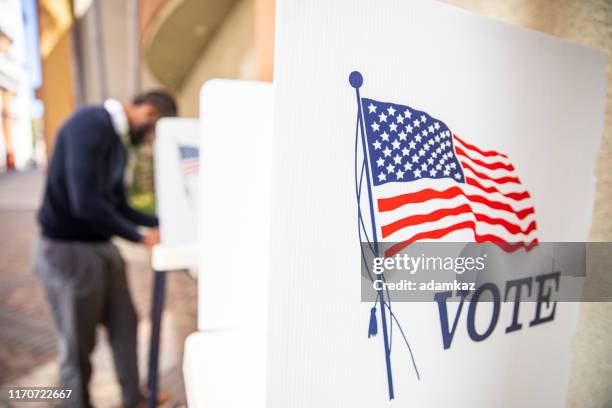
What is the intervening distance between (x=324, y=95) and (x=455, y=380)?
686 millimetres

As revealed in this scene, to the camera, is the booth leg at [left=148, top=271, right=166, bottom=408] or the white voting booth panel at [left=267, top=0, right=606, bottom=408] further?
the booth leg at [left=148, top=271, right=166, bottom=408]

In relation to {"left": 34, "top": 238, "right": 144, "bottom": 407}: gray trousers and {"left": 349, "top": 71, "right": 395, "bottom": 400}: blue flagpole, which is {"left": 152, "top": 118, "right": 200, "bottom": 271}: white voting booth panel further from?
{"left": 349, "top": 71, "right": 395, "bottom": 400}: blue flagpole

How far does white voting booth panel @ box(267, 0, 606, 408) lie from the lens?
Answer: 1.90 ft

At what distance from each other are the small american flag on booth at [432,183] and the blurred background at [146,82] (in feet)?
1.54

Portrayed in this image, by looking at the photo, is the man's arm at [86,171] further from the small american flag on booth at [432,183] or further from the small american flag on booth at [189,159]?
the small american flag on booth at [432,183]

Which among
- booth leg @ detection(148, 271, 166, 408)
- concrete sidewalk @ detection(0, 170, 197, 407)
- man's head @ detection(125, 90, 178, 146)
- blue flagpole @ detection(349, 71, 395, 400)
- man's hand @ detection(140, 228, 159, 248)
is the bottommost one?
concrete sidewalk @ detection(0, 170, 197, 407)

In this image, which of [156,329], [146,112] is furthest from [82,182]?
[156,329]

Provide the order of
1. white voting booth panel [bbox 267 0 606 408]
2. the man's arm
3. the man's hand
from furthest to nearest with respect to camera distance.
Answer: the man's hand, the man's arm, white voting booth panel [bbox 267 0 606 408]

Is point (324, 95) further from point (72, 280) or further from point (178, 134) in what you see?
point (72, 280)

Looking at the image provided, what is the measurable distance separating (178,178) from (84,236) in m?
0.54

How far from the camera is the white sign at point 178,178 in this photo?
1804 mm

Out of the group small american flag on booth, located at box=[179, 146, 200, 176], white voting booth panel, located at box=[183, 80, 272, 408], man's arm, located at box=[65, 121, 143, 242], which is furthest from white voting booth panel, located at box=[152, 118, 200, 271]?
white voting booth panel, located at box=[183, 80, 272, 408]

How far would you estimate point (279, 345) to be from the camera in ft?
1.96

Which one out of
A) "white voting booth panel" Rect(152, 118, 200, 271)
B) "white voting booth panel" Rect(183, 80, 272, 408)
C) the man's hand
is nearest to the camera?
"white voting booth panel" Rect(183, 80, 272, 408)
